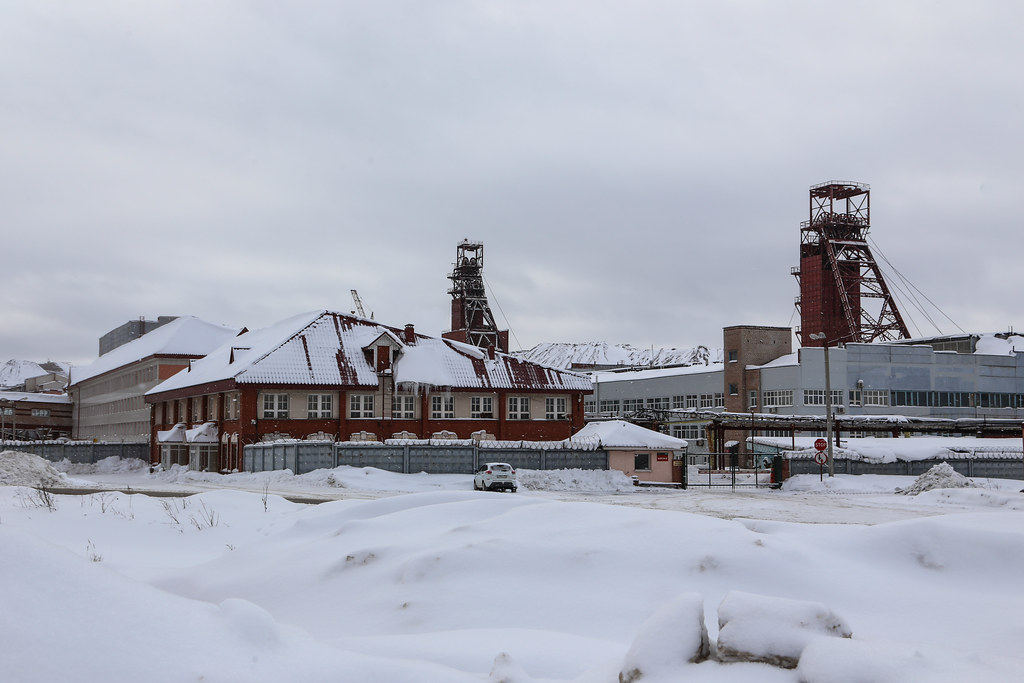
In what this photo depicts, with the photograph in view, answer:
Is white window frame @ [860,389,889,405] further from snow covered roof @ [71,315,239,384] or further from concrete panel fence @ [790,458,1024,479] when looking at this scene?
snow covered roof @ [71,315,239,384]

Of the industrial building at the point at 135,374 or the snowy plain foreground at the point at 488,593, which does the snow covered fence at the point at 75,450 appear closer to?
the industrial building at the point at 135,374

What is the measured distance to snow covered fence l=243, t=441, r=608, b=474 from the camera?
154ft

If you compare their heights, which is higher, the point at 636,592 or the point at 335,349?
the point at 335,349

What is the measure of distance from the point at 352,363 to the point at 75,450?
27.1 metres

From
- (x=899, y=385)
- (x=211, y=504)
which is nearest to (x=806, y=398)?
(x=899, y=385)

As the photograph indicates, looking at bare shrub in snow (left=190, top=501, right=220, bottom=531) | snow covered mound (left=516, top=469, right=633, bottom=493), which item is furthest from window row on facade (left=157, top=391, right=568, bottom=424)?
bare shrub in snow (left=190, top=501, right=220, bottom=531)

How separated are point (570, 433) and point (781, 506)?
29.3 metres

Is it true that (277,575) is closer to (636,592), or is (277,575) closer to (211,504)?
(636,592)

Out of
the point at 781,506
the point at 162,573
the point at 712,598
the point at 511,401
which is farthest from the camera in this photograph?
the point at 511,401

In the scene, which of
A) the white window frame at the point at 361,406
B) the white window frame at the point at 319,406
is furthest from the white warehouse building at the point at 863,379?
the white window frame at the point at 319,406

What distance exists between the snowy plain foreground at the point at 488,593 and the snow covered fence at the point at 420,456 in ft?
77.2

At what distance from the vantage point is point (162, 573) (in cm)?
1463

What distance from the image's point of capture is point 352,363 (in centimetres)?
5784

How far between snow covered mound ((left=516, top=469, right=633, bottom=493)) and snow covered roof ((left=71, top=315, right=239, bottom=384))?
55532 mm
